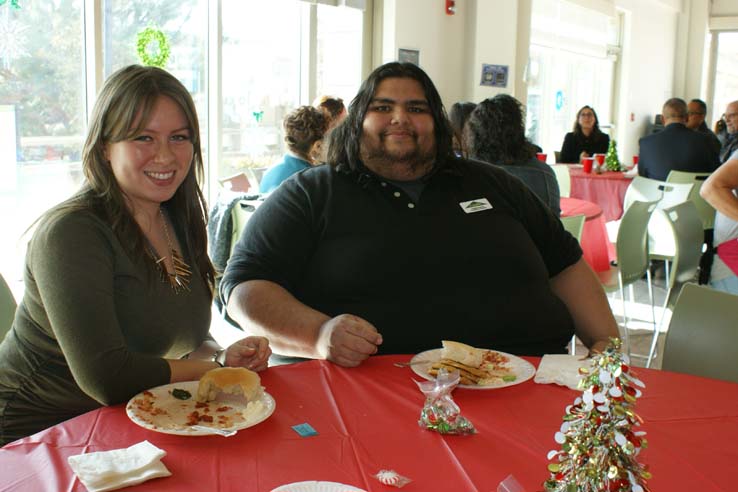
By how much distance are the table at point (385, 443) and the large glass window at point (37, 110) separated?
3902 mm

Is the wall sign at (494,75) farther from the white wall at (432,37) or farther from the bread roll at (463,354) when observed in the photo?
the bread roll at (463,354)

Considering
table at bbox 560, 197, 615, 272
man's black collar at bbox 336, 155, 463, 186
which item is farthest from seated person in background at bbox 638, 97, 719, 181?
man's black collar at bbox 336, 155, 463, 186

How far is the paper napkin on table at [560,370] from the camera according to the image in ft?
5.23

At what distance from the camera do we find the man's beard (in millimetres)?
2408

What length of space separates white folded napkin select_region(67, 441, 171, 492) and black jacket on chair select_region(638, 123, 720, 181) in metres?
6.56

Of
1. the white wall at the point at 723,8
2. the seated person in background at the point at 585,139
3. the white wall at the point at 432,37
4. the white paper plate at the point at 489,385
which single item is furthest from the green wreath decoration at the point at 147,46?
the white wall at the point at 723,8

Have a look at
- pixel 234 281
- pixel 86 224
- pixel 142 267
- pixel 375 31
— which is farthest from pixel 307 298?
pixel 375 31

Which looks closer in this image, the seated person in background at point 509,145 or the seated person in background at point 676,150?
the seated person in background at point 509,145

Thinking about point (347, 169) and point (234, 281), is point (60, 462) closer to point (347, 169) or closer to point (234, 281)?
point (234, 281)

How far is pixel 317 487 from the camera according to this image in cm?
110

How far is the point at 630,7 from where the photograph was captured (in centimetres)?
1209

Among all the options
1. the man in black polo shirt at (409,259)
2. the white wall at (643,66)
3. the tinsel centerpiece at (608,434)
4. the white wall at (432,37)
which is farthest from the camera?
the white wall at (643,66)

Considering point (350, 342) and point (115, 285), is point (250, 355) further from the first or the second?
point (115, 285)

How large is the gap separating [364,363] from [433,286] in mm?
450
